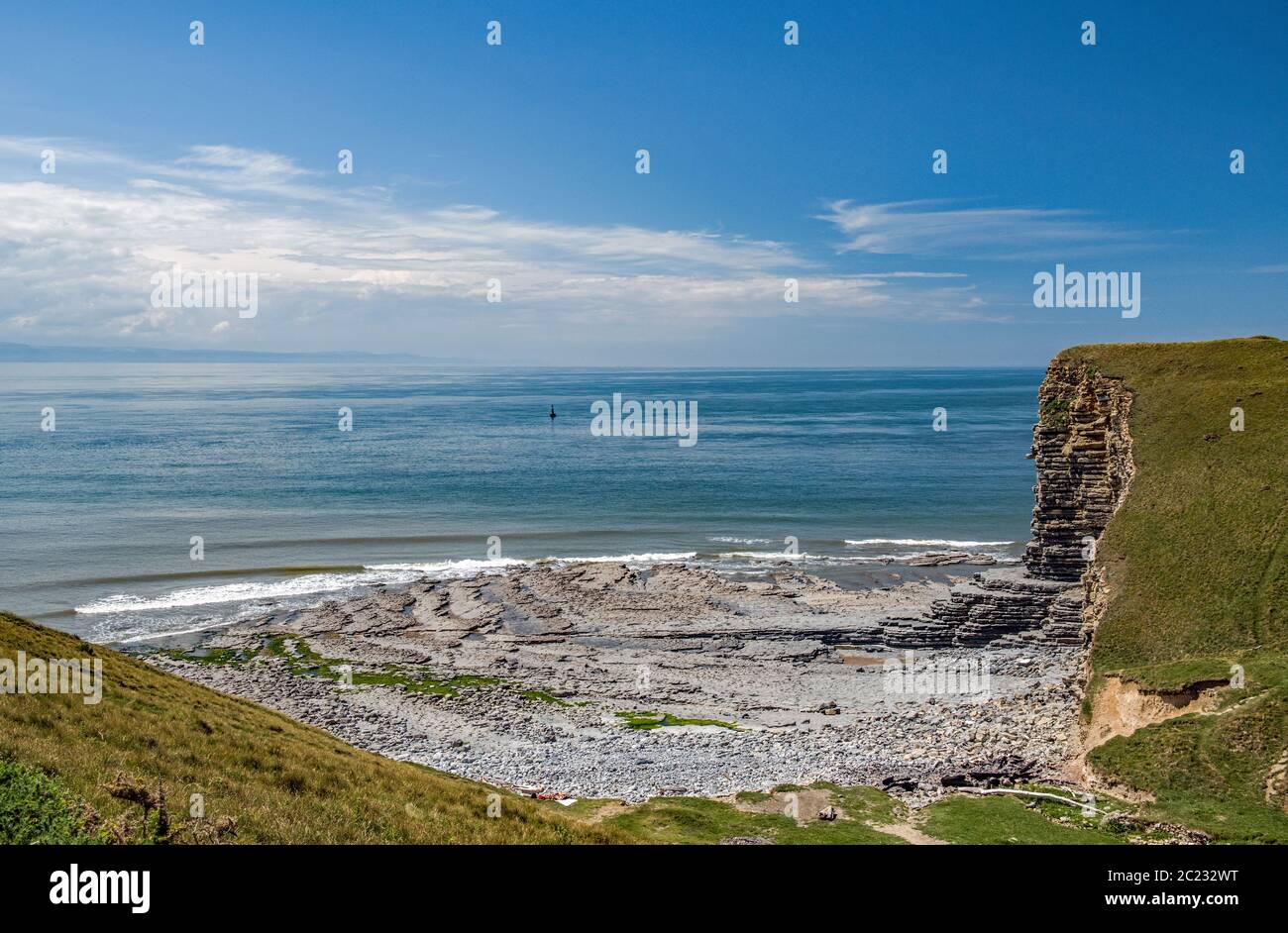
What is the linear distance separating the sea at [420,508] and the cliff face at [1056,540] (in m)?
12.6

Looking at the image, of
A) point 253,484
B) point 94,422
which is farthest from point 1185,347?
point 94,422

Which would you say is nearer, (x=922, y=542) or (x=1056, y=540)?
(x=1056, y=540)

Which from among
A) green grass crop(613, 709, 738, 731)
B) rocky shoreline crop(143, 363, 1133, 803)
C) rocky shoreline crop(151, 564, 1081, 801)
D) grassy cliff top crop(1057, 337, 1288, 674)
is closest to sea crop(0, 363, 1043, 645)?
rocky shoreline crop(151, 564, 1081, 801)

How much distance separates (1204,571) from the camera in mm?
31203

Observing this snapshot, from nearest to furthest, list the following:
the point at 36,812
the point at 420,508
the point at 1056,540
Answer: the point at 36,812 < the point at 1056,540 < the point at 420,508

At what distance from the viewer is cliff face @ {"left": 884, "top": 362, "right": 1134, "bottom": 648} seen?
41.7m

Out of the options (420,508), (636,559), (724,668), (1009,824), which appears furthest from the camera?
(420,508)

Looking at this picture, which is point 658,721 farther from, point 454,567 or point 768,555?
point 768,555

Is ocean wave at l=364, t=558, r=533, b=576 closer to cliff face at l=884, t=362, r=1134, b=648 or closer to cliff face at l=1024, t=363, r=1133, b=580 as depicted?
cliff face at l=884, t=362, r=1134, b=648

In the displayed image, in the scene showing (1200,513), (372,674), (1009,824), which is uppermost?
(1200,513)

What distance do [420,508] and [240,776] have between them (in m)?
61.9
